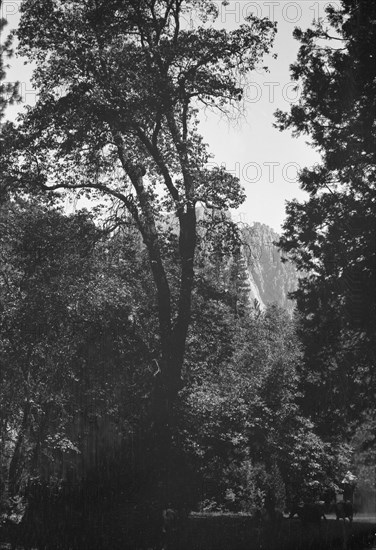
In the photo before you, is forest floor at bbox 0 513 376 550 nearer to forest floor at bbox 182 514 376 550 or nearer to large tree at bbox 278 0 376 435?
forest floor at bbox 182 514 376 550

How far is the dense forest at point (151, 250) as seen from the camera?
19938 mm

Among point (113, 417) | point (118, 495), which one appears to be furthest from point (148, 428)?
point (113, 417)

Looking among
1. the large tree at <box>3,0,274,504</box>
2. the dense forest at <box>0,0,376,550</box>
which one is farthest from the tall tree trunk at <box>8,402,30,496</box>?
the large tree at <box>3,0,274,504</box>

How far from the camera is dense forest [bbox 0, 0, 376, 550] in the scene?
1994 centimetres

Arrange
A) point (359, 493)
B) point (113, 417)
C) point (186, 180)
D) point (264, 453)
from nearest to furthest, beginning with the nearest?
point (186, 180) < point (113, 417) < point (264, 453) < point (359, 493)

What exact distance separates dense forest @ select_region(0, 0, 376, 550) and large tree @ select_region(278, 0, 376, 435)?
7 centimetres

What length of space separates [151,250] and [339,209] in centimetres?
682

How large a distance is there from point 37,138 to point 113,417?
10.9m

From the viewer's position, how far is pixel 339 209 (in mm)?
22547

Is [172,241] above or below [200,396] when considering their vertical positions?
above

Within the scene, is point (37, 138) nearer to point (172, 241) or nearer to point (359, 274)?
point (172, 241)

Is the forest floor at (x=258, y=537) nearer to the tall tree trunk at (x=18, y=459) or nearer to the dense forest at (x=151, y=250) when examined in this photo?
the dense forest at (x=151, y=250)

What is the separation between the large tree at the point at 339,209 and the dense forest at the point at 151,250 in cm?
7

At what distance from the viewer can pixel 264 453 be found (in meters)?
27.0
